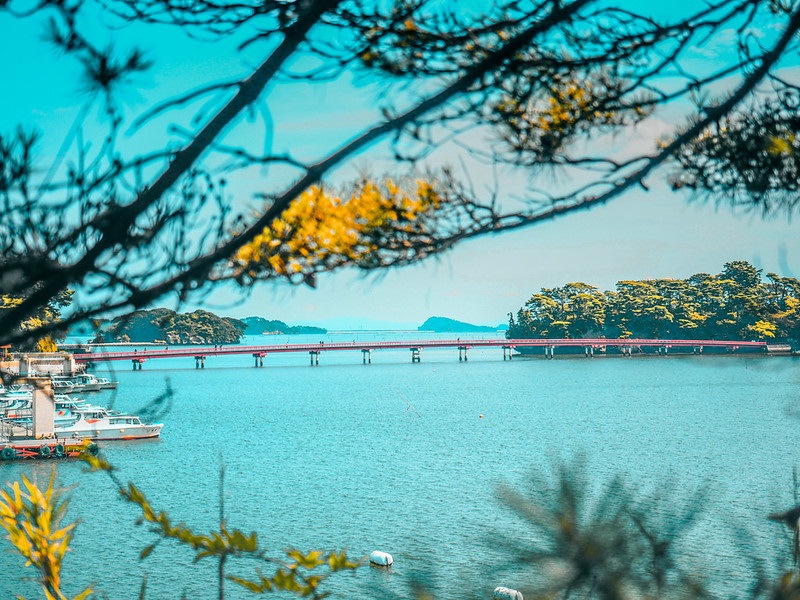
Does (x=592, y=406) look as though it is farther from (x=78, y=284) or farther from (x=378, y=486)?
(x=78, y=284)

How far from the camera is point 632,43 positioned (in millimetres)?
3250

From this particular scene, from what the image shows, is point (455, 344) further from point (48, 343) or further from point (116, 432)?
point (48, 343)

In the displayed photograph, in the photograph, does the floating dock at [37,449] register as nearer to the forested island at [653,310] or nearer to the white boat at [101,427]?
the white boat at [101,427]

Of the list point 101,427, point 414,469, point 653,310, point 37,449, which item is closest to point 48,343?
point 414,469

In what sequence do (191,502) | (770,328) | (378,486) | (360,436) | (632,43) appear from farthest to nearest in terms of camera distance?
(770,328)
(360,436)
(378,486)
(191,502)
(632,43)

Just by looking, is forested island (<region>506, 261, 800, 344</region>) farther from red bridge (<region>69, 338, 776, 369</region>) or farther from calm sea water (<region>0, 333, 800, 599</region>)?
calm sea water (<region>0, 333, 800, 599</region>)

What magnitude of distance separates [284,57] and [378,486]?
22608 millimetres

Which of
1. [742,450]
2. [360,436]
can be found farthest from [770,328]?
[360,436]

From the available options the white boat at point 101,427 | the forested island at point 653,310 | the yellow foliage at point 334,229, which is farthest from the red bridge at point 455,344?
the yellow foliage at point 334,229

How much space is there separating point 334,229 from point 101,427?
111 ft

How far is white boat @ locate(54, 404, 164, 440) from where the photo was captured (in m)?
32.1

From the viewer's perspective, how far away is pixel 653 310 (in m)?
82.1

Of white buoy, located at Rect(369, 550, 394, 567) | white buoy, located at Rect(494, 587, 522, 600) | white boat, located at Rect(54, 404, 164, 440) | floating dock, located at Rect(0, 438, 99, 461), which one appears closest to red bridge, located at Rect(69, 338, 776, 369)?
white boat, located at Rect(54, 404, 164, 440)

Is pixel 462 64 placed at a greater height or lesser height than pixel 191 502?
greater
